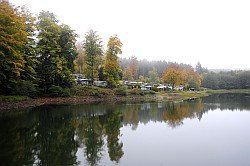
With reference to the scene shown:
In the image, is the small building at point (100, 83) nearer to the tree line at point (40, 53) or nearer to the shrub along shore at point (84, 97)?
the tree line at point (40, 53)

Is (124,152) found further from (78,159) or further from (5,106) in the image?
(5,106)

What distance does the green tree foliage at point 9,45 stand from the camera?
111 feet

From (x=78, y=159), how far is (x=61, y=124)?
11624mm

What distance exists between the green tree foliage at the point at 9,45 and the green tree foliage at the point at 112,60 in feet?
88.1

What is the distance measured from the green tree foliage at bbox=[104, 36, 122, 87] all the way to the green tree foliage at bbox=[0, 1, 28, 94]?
26.9 meters

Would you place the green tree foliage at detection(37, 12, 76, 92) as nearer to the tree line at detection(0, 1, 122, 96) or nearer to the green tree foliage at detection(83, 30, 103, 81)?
the tree line at detection(0, 1, 122, 96)

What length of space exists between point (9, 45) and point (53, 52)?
14304mm

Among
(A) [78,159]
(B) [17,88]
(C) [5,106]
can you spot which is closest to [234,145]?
(A) [78,159]

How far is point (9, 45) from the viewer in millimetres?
35438

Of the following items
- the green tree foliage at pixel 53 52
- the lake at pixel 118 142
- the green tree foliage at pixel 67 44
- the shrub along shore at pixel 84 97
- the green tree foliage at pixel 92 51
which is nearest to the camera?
the lake at pixel 118 142

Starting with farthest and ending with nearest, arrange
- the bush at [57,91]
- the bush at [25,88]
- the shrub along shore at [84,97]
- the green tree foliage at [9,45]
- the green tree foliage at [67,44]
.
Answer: the green tree foliage at [67,44] → the bush at [57,91] → the bush at [25,88] → the shrub along shore at [84,97] → the green tree foliage at [9,45]

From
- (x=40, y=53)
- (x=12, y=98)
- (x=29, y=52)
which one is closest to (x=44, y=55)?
(x=40, y=53)

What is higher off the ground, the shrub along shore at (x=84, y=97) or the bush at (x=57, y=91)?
the bush at (x=57, y=91)

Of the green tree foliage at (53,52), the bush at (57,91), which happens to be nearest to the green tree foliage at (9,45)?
the bush at (57,91)
